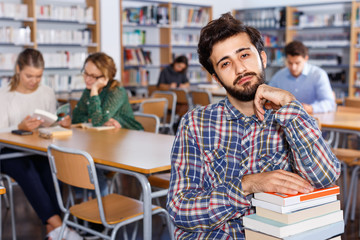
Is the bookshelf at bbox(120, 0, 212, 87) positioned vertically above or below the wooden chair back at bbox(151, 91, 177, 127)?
above

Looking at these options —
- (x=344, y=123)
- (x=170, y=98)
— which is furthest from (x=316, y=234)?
(x=170, y=98)

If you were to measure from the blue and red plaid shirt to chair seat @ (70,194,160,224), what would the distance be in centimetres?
91

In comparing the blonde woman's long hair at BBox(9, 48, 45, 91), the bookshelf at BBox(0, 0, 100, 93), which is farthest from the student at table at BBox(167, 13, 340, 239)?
the bookshelf at BBox(0, 0, 100, 93)

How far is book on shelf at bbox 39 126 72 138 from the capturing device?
3.01 meters

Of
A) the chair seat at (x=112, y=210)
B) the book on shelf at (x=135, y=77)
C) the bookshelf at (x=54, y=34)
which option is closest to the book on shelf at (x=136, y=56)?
the book on shelf at (x=135, y=77)

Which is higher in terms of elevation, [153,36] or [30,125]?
[153,36]

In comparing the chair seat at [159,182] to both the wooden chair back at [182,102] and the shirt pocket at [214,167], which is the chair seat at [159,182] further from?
the wooden chair back at [182,102]

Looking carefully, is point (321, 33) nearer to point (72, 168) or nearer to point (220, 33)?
point (72, 168)

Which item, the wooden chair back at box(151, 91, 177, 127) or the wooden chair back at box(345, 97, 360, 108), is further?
the wooden chair back at box(151, 91, 177, 127)

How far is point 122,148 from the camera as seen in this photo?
8.67 ft

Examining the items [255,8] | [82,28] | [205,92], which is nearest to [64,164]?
[205,92]

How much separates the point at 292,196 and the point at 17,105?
8.94 feet

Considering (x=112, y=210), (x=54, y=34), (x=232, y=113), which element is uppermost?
(x=54, y=34)

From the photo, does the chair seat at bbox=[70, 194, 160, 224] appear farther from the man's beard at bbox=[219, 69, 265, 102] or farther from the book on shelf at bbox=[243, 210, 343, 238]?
the book on shelf at bbox=[243, 210, 343, 238]
